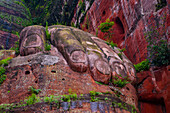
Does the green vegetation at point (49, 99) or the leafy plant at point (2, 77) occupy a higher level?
the leafy plant at point (2, 77)

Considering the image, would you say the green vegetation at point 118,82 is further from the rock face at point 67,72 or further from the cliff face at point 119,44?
the cliff face at point 119,44

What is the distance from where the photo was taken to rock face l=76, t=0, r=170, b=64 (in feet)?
31.2

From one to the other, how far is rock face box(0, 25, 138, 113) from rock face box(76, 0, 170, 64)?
287 centimetres

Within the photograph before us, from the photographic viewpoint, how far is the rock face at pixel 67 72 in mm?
6336

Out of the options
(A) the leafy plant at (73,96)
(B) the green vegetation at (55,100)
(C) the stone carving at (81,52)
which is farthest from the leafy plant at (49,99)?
(C) the stone carving at (81,52)

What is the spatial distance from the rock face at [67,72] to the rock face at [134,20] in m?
2.87

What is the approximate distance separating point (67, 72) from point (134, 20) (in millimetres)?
6603

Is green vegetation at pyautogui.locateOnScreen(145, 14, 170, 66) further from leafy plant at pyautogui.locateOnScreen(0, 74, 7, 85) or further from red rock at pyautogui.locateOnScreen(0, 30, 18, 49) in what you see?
red rock at pyautogui.locateOnScreen(0, 30, 18, 49)

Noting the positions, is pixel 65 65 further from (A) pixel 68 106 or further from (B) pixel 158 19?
(B) pixel 158 19

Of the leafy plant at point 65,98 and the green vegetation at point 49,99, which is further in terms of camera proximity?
the leafy plant at point 65,98

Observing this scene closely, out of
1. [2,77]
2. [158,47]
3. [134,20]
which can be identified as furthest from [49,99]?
[134,20]

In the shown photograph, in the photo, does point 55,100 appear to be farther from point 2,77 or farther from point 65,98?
point 2,77

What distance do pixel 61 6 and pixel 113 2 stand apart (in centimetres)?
958

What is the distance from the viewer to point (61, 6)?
2241 centimetres
